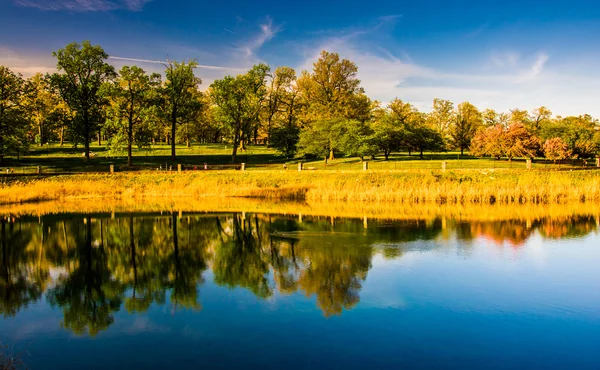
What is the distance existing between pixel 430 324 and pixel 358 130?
4946cm

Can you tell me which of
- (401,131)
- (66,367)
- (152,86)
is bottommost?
(66,367)

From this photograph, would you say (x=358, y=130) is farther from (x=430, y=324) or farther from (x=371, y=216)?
(x=430, y=324)

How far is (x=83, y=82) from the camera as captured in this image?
63656mm

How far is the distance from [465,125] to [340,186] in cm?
4905

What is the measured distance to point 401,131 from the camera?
2459 inches

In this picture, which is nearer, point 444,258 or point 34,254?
point 444,258

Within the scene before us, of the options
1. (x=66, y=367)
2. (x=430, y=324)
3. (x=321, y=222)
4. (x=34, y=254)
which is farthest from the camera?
(x=321, y=222)

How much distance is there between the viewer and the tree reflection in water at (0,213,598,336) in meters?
15.9

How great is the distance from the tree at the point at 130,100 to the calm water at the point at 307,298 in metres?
33.9

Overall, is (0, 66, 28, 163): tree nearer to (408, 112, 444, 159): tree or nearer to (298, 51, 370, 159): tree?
(298, 51, 370, 159): tree

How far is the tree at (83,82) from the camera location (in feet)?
205

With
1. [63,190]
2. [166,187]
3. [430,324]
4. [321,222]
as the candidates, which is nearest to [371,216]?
[321,222]

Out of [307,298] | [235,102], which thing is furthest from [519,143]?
[307,298]

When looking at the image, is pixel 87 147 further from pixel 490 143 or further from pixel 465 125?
pixel 465 125
